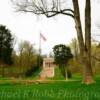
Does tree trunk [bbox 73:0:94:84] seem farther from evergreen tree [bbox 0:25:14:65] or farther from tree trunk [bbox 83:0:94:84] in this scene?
evergreen tree [bbox 0:25:14:65]

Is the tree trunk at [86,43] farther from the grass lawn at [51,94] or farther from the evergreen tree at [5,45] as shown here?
the evergreen tree at [5,45]

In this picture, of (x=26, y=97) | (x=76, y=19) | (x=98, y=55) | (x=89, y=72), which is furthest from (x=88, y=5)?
(x=98, y=55)

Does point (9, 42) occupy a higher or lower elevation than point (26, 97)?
higher

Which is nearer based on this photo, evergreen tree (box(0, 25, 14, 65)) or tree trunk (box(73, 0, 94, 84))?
tree trunk (box(73, 0, 94, 84))

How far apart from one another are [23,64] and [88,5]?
58.1 m

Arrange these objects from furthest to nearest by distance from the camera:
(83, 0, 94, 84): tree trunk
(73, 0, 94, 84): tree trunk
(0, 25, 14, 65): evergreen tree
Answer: (0, 25, 14, 65): evergreen tree
(73, 0, 94, 84): tree trunk
(83, 0, 94, 84): tree trunk

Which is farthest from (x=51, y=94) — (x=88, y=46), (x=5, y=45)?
(x=5, y=45)

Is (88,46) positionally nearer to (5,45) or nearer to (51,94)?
(51,94)

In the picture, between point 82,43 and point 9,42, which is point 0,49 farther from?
point 82,43

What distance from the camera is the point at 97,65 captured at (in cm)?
7956

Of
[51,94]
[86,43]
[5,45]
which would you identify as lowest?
[51,94]

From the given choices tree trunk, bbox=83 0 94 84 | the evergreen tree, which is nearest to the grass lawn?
tree trunk, bbox=83 0 94 84

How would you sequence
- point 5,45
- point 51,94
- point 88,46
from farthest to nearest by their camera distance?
point 5,45 < point 88,46 < point 51,94

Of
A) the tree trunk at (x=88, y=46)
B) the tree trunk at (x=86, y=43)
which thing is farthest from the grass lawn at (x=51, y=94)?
the tree trunk at (x=86, y=43)
